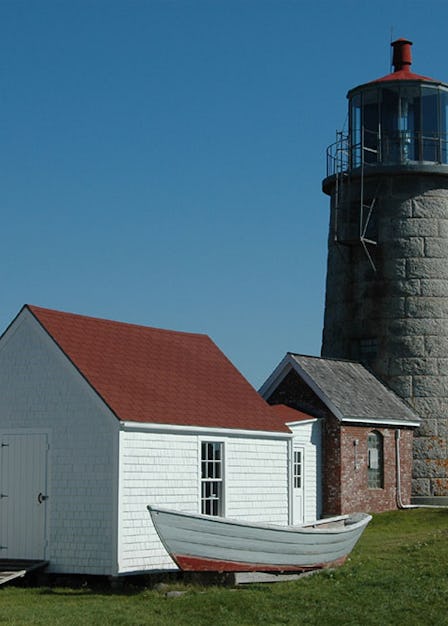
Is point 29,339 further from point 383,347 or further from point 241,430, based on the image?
point 383,347

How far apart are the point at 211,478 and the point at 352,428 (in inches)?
502

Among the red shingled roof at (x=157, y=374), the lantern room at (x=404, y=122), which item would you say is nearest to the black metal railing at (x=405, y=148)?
the lantern room at (x=404, y=122)

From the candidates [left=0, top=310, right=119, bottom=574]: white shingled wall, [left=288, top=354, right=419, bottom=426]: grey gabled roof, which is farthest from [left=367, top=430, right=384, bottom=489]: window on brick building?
[left=0, top=310, right=119, bottom=574]: white shingled wall

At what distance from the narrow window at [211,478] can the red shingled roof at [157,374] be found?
520mm

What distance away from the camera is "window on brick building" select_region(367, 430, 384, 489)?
116 ft

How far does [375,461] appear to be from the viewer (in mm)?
35812

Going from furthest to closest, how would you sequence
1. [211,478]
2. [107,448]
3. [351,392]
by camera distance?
[351,392]
[211,478]
[107,448]

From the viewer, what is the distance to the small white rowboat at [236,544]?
60.7 feet

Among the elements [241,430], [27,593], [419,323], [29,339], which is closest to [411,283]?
[419,323]

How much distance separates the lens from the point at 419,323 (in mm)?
38094

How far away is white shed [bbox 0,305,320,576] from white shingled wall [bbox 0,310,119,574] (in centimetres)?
2

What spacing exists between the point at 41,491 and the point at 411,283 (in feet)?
66.3

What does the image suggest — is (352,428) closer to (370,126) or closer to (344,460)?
(344,460)

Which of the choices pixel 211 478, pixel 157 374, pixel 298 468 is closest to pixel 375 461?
pixel 298 468
